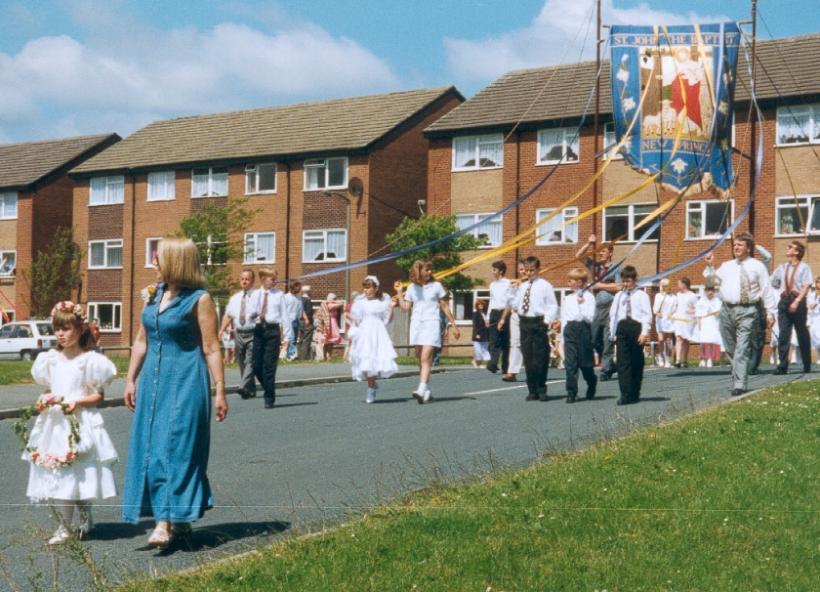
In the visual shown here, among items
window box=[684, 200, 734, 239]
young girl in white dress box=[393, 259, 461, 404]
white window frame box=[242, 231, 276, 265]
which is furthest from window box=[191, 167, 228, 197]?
young girl in white dress box=[393, 259, 461, 404]

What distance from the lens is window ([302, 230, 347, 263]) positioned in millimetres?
52094

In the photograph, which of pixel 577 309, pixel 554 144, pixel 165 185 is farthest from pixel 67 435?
pixel 165 185

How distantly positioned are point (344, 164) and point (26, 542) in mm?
45136

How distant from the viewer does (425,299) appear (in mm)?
17094

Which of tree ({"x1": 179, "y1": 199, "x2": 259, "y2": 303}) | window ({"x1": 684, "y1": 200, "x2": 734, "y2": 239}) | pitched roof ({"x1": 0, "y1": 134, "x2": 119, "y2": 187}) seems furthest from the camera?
pitched roof ({"x1": 0, "y1": 134, "x2": 119, "y2": 187})

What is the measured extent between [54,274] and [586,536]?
5373cm

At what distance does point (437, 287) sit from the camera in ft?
56.3

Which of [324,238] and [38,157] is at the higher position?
[38,157]

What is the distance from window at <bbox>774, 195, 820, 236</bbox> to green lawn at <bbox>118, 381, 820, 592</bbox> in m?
34.7

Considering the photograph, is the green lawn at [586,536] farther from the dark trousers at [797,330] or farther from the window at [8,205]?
the window at [8,205]

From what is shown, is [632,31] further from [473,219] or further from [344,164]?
[344,164]

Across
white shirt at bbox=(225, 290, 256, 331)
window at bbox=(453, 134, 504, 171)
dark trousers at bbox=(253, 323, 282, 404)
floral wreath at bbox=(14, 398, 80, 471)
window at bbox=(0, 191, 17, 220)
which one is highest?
window at bbox=(453, 134, 504, 171)

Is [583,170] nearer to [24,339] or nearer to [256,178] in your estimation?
[256,178]

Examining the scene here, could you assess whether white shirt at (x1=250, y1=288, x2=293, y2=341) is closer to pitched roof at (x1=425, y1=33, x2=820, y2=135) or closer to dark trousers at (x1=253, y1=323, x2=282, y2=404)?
dark trousers at (x1=253, y1=323, x2=282, y2=404)
